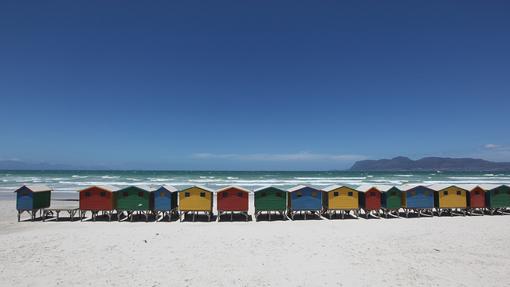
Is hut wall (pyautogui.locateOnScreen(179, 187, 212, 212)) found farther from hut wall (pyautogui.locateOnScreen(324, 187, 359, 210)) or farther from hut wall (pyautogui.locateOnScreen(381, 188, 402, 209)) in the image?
hut wall (pyautogui.locateOnScreen(381, 188, 402, 209))

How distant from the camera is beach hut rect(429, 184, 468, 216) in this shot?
23281 millimetres

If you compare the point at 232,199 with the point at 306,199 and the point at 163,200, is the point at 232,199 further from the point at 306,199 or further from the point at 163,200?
the point at 306,199

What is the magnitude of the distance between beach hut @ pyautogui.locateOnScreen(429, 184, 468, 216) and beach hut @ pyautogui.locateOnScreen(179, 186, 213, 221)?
54.4 ft

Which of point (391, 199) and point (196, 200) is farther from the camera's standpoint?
point (391, 199)

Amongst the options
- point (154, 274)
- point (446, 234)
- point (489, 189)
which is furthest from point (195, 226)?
point (489, 189)

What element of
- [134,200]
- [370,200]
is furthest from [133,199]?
[370,200]

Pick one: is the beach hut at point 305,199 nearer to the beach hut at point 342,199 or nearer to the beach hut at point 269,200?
the beach hut at point 269,200

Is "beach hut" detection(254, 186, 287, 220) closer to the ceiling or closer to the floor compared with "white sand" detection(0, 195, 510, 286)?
closer to the ceiling

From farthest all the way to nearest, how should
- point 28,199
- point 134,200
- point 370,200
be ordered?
point 370,200 < point 134,200 < point 28,199

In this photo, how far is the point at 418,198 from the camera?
23.2 metres

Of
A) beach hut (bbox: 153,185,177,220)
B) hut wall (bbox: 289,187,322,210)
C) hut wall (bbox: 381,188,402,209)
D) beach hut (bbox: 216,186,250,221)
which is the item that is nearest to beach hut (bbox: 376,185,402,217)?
hut wall (bbox: 381,188,402,209)

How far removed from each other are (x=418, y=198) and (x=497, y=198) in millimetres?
6490

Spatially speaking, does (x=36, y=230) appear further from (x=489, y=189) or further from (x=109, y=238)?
(x=489, y=189)

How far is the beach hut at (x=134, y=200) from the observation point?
851 inches
